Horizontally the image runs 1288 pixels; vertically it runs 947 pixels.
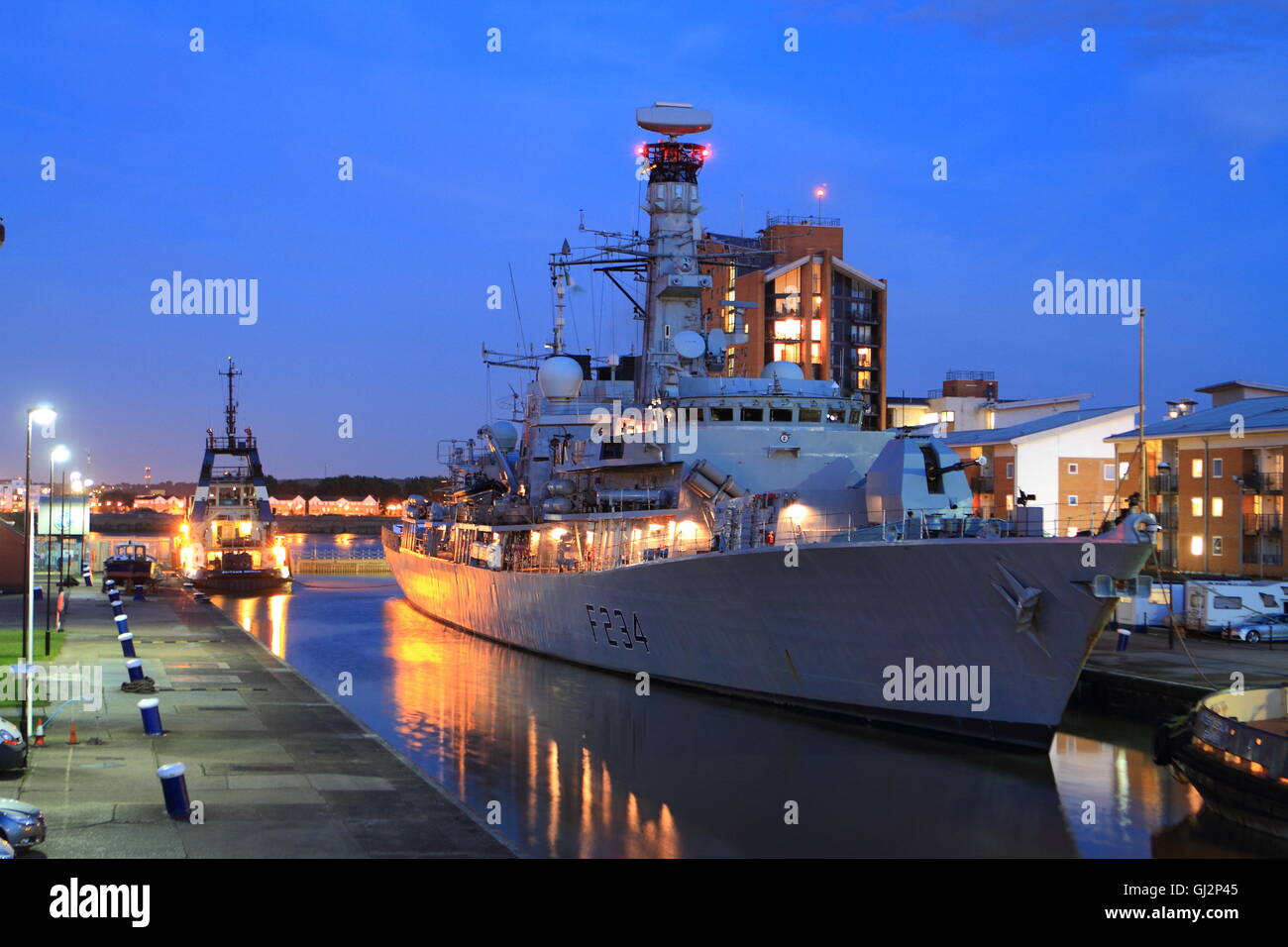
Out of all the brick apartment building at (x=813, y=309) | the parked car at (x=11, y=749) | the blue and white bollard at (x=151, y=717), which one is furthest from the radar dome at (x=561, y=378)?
the brick apartment building at (x=813, y=309)

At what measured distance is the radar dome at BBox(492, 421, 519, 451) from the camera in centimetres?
4012

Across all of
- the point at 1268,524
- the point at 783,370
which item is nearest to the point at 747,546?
the point at 783,370

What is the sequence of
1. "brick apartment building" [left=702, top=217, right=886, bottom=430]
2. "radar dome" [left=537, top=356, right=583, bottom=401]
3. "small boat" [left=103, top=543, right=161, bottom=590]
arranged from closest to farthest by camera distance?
"radar dome" [left=537, top=356, right=583, bottom=401] < "small boat" [left=103, top=543, right=161, bottom=590] < "brick apartment building" [left=702, top=217, right=886, bottom=430]

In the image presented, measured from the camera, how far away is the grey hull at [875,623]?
54.2 ft

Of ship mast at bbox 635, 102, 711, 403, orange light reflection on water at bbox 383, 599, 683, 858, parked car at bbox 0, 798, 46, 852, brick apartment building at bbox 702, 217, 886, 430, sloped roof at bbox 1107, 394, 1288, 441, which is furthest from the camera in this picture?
brick apartment building at bbox 702, 217, 886, 430

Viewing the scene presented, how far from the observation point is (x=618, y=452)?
88.5ft

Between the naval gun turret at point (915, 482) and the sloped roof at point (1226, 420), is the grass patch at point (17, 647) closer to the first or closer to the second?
the naval gun turret at point (915, 482)

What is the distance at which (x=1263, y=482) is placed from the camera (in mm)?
33812

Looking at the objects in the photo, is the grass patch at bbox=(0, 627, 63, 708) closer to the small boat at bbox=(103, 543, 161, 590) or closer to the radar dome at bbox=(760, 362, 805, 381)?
the radar dome at bbox=(760, 362, 805, 381)

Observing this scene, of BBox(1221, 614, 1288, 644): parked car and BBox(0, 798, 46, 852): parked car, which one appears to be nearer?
BBox(0, 798, 46, 852): parked car

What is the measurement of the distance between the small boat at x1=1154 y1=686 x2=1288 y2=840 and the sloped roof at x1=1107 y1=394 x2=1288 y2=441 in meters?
20.0

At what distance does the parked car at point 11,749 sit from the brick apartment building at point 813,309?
2071 inches

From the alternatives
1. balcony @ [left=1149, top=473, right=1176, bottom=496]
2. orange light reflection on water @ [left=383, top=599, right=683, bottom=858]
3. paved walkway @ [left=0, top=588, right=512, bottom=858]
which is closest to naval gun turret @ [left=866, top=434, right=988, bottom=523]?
orange light reflection on water @ [left=383, top=599, right=683, bottom=858]
